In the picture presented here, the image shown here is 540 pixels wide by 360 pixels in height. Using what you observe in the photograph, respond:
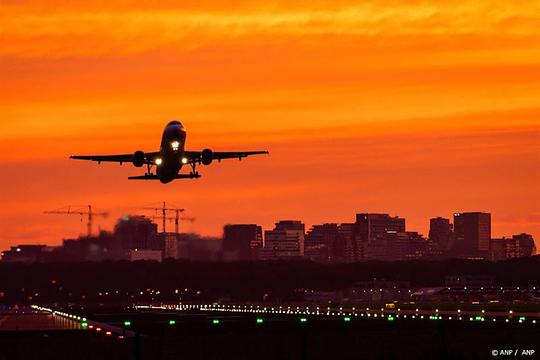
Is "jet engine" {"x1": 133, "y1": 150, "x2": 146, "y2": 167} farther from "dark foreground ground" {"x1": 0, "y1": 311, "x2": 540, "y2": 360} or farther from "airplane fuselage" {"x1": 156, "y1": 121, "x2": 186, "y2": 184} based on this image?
"dark foreground ground" {"x1": 0, "y1": 311, "x2": 540, "y2": 360}

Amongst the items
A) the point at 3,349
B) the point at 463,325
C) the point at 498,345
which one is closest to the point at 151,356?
the point at 3,349

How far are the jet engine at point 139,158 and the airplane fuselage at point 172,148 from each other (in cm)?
214

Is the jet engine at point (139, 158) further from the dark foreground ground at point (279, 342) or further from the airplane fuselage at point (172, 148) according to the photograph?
the dark foreground ground at point (279, 342)

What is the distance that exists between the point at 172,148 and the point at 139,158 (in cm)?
520

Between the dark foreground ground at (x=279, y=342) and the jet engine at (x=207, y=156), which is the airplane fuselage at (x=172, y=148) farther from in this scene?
the dark foreground ground at (x=279, y=342)

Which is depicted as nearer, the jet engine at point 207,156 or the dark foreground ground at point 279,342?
the dark foreground ground at point 279,342

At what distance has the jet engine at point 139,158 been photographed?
399 feet

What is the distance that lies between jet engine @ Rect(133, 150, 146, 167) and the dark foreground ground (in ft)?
52.4

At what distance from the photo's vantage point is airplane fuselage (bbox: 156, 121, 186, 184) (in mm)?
117562

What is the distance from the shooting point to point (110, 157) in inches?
4998

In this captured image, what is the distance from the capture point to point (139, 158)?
12188 centimetres

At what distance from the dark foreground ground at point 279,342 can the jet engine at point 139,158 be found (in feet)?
A: 52.4

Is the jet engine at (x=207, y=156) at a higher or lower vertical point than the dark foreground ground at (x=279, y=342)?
higher

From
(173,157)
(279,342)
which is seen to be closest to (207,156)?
(173,157)
